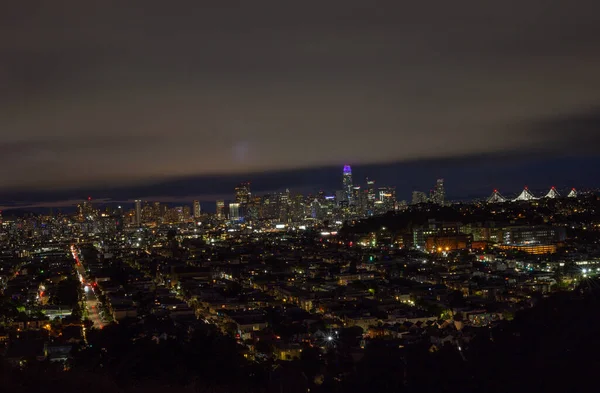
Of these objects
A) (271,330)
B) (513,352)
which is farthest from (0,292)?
(513,352)

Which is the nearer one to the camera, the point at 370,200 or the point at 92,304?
the point at 92,304

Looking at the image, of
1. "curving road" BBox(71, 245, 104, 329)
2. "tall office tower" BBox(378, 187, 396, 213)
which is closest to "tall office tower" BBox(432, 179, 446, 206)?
"tall office tower" BBox(378, 187, 396, 213)

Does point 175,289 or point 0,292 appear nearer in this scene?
point 0,292

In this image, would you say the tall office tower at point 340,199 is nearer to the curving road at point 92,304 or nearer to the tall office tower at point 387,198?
the tall office tower at point 387,198

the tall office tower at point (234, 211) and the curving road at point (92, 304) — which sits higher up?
the curving road at point (92, 304)

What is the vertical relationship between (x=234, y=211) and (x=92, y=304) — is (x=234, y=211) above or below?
below

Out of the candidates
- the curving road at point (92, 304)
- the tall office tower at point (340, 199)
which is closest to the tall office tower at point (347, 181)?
the tall office tower at point (340, 199)

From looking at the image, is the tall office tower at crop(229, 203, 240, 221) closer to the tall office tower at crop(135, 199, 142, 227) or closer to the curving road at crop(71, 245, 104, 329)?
the tall office tower at crop(135, 199, 142, 227)

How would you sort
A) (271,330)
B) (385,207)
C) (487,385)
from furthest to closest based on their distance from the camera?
(385,207), (271,330), (487,385)

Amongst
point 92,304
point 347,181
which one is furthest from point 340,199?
point 92,304

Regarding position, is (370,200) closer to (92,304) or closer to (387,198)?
(387,198)

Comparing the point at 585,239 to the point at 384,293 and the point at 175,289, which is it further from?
the point at 175,289
